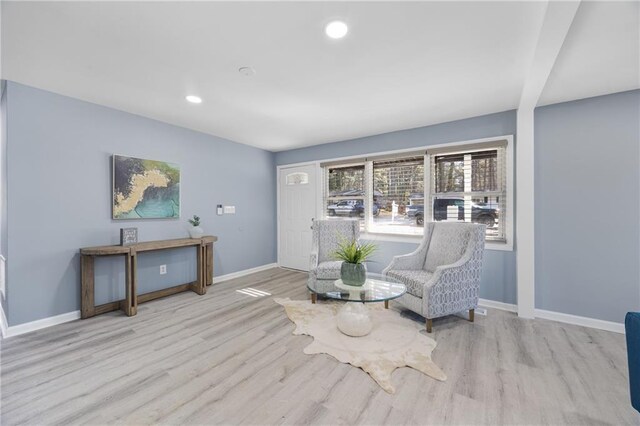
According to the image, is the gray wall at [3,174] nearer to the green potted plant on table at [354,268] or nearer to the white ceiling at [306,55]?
the white ceiling at [306,55]

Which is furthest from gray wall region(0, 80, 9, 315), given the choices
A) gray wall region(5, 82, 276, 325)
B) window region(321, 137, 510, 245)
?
window region(321, 137, 510, 245)

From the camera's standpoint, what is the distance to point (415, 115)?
3.39 metres

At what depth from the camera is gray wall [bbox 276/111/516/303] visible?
323 centimetres

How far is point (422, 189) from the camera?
3.86 metres

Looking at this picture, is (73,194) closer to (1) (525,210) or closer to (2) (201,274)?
(2) (201,274)

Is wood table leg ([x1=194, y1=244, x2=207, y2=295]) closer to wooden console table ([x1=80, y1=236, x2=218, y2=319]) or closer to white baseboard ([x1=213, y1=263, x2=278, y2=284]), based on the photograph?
wooden console table ([x1=80, y1=236, x2=218, y2=319])

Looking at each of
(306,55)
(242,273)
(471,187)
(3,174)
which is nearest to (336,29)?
(306,55)

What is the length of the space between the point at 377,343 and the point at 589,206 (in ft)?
8.58

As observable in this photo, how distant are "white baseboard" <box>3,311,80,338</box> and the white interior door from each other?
10.3 feet

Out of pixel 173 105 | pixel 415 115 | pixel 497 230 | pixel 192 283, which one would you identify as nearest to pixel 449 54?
pixel 415 115

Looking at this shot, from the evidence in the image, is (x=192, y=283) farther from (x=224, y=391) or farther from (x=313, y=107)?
(x=313, y=107)

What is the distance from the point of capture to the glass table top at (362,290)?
226cm

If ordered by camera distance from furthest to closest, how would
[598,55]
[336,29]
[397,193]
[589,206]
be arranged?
[397,193]
[589,206]
[598,55]
[336,29]

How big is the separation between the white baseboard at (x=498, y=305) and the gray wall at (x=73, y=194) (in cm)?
397
